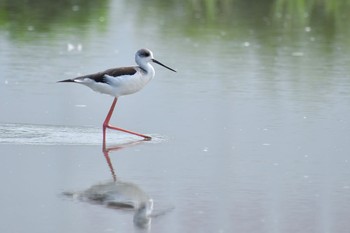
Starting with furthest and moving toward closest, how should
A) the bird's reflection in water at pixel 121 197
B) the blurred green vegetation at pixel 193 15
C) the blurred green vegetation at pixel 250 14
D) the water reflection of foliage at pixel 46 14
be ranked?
the blurred green vegetation at pixel 250 14 → the blurred green vegetation at pixel 193 15 → the water reflection of foliage at pixel 46 14 → the bird's reflection in water at pixel 121 197

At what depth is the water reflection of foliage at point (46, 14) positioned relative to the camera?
17.1m

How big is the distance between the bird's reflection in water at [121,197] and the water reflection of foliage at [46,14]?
28.0ft

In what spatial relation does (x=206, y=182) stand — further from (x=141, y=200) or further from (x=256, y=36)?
(x=256, y=36)

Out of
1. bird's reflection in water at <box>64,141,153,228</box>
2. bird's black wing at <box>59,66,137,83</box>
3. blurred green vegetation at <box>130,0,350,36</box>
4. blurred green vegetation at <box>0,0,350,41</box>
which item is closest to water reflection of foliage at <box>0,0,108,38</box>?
blurred green vegetation at <box>0,0,350,41</box>

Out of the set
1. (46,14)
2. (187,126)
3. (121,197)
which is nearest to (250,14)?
(46,14)

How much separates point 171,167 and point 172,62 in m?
5.69

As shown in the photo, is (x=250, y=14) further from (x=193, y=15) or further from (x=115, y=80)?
(x=115, y=80)

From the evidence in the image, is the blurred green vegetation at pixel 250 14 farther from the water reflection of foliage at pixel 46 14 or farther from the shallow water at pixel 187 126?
the water reflection of foliage at pixel 46 14

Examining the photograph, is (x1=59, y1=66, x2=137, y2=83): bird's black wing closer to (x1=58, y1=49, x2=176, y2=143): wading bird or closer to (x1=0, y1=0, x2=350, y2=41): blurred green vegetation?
(x1=58, y1=49, x2=176, y2=143): wading bird

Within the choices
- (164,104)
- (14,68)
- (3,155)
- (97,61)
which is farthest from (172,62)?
(3,155)

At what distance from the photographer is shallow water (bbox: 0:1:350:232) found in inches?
287

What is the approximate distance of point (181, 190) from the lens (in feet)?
25.7

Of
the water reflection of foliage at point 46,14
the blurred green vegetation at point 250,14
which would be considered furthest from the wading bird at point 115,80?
the blurred green vegetation at point 250,14

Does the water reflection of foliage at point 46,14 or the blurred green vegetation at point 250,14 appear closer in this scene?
the water reflection of foliage at point 46,14
